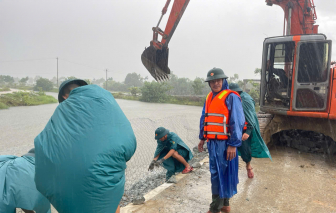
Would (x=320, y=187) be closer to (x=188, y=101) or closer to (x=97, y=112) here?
(x=97, y=112)

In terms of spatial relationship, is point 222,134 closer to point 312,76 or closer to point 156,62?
point 156,62

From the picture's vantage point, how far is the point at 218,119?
273 centimetres

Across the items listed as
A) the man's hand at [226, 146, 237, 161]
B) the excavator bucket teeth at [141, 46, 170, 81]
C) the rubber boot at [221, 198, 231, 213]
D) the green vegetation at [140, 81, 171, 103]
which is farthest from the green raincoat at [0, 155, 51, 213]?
the green vegetation at [140, 81, 171, 103]

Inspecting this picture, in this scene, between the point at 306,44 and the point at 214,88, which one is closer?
the point at 214,88

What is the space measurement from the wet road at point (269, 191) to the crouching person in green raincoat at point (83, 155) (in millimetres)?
1620

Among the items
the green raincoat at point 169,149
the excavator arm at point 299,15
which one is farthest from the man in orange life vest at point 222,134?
the excavator arm at point 299,15

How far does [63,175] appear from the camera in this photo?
57.6 inches

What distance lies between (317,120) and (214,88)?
3.41 metres

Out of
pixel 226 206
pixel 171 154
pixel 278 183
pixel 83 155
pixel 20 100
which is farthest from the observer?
pixel 20 100

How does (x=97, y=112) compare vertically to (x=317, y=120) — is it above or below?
above

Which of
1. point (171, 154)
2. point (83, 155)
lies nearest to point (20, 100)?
point (171, 154)

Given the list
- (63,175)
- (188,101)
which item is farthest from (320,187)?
(188,101)

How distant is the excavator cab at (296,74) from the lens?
4.75 meters

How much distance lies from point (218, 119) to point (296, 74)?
306cm
